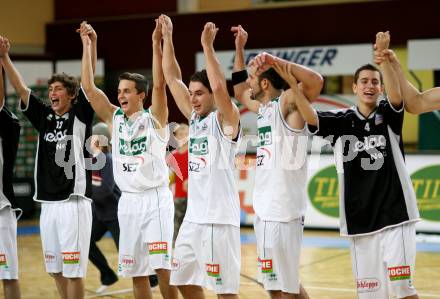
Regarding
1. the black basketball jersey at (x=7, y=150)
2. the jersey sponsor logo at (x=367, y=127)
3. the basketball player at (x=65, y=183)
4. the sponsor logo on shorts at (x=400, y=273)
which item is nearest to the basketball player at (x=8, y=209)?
the black basketball jersey at (x=7, y=150)

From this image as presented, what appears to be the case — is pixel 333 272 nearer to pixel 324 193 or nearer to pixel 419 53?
pixel 324 193

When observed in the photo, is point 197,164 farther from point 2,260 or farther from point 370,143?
point 2,260

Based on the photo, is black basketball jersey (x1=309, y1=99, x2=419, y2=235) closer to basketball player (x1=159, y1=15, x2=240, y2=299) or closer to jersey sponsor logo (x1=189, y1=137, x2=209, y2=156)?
basketball player (x1=159, y1=15, x2=240, y2=299)

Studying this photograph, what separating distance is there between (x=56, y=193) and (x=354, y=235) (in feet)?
9.74

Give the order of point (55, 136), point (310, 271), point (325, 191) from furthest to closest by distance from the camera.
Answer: point (325, 191) → point (310, 271) → point (55, 136)

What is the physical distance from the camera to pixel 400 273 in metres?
5.95

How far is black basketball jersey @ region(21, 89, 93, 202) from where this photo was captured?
24.2 feet

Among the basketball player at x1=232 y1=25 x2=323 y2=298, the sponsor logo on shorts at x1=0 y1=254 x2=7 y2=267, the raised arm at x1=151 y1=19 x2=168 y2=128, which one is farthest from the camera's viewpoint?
the sponsor logo on shorts at x1=0 y1=254 x2=7 y2=267

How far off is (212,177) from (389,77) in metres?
1.77

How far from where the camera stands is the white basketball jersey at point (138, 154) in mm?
7266

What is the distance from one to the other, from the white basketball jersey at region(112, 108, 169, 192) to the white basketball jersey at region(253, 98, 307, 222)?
4.46 ft

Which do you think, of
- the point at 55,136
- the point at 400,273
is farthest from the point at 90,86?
the point at 400,273

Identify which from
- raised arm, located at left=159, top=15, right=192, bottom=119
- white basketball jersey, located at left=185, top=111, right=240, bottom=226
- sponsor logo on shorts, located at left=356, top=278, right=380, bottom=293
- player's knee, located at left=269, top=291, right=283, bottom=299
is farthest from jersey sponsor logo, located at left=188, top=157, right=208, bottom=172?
sponsor logo on shorts, located at left=356, top=278, right=380, bottom=293

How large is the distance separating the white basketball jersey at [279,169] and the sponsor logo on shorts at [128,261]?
151 cm
